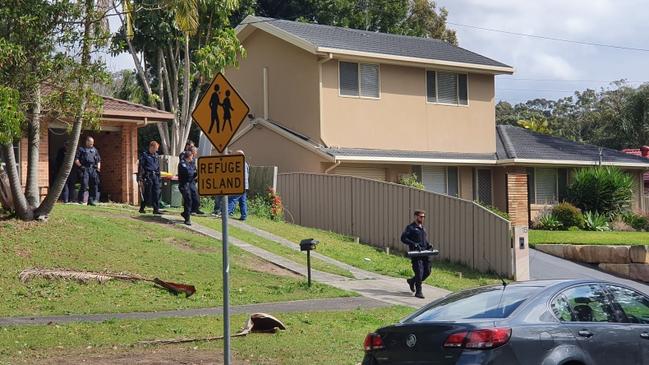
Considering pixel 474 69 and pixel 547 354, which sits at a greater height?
pixel 474 69

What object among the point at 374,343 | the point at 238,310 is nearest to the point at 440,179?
the point at 238,310

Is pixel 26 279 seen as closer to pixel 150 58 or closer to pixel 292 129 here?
pixel 292 129

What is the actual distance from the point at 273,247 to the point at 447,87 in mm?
12707

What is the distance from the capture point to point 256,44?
30.7 m

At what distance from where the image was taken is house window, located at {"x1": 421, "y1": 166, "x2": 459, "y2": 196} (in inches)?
1168

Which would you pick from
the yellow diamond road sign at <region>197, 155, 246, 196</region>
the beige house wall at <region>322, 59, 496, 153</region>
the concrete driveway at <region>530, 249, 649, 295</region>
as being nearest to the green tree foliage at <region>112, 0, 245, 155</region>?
the beige house wall at <region>322, 59, 496, 153</region>

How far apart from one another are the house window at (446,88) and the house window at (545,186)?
384 centimetres

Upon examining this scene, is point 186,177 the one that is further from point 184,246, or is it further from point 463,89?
point 463,89

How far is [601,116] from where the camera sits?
5891 centimetres

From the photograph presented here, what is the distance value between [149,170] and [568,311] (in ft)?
46.7

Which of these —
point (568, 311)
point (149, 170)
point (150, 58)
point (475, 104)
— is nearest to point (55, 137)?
point (149, 170)

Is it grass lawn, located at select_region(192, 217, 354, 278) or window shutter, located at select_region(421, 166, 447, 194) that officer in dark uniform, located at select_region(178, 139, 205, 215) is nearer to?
grass lawn, located at select_region(192, 217, 354, 278)

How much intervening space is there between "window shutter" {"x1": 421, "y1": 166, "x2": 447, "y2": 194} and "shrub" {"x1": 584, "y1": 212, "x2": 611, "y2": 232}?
472 centimetres

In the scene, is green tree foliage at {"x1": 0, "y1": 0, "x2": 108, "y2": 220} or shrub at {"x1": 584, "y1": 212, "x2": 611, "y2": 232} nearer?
green tree foliage at {"x1": 0, "y1": 0, "x2": 108, "y2": 220}
